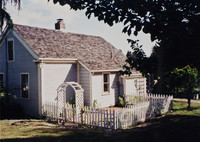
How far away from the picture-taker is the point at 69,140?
7.62 meters

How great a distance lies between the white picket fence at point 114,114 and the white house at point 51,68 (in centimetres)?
Result: 184

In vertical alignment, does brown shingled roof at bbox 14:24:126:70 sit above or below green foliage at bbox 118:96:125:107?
above

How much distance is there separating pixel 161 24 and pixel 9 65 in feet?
48.2

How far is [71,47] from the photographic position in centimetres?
1781

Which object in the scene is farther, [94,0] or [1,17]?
[1,17]

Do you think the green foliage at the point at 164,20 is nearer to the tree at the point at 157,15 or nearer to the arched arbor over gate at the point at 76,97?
the tree at the point at 157,15

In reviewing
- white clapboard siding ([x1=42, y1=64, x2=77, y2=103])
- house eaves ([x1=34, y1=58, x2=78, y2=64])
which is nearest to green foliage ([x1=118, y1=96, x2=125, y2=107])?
white clapboard siding ([x1=42, y1=64, x2=77, y2=103])

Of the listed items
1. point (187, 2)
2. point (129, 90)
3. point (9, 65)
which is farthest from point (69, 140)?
point (129, 90)

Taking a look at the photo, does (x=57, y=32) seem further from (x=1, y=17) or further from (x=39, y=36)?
(x=1, y=17)

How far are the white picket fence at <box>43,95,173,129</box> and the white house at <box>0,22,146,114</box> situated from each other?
1.84 meters

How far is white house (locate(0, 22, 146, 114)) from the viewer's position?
14.3m

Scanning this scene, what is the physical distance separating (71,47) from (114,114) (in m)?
9.43

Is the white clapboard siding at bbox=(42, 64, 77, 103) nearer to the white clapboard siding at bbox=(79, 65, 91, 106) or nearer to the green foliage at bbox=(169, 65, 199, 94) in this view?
the white clapboard siding at bbox=(79, 65, 91, 106)

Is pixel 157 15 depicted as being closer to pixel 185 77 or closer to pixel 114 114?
pixel 114 114
